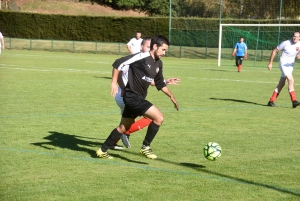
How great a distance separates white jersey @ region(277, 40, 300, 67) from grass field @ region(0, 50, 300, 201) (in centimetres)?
126

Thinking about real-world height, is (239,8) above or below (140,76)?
above

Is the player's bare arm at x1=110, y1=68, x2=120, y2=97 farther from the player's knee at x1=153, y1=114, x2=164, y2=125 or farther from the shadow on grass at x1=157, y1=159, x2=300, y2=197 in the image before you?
the shadow on grass at x1=157, y1=159, x2=300, y2=197

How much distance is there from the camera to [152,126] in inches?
331

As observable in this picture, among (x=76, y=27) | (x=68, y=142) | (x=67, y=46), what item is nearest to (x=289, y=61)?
(x=68, y=142)

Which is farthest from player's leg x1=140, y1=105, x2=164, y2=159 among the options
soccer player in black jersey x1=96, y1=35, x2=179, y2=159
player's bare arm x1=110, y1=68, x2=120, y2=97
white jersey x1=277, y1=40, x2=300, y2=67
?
white jersey x1=277, y1=40, x2=300, y2=67

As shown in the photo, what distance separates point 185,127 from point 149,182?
458cm

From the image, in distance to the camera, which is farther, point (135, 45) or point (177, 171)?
point (135, 45)

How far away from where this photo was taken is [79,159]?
834cm

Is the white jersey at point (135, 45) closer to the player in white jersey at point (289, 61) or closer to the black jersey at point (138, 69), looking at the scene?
the player in white jersey at point (289, 61)

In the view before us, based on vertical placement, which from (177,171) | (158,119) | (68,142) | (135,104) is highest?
(135,104)

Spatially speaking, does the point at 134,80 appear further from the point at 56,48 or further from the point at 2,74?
the point at 56,48

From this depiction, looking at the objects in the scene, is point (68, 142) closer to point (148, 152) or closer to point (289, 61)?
point (148, 152)

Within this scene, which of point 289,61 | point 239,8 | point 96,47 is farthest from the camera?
point 96,47

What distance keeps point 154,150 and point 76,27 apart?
47990mm
